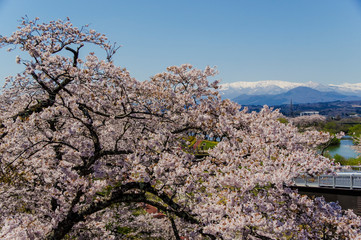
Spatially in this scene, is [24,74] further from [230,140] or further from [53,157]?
[230,140]

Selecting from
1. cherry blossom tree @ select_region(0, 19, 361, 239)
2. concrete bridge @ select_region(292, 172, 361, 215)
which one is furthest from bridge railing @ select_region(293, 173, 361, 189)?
cherry blossom tree @ select_region(0, 19, 361, 239)

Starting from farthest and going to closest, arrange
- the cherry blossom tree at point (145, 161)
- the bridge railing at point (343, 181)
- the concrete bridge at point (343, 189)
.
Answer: the bridge railing at point (343, 181)
the concrete bridge at point (343, 189)
the cherry blossom tree at point (145, 161)

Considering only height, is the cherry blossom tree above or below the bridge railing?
above

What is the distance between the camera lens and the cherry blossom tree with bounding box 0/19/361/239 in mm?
6129

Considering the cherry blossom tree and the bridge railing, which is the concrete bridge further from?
the cherry blossom tree

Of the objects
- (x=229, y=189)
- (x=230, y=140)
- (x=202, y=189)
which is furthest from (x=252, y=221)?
(x=230, y=140)

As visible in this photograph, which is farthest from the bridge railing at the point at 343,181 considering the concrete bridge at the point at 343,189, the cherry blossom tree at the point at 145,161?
the cherry blossom tree at the point at 145,161

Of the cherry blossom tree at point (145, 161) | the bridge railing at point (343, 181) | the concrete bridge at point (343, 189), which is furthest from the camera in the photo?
the bridge railing at point (343, 181)

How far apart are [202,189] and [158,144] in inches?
74.8

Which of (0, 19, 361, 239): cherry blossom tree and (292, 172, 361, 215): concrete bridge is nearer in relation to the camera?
(0, 19, 361, 239): cherry blossom tree

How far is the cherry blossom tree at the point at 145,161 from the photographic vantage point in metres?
6.13

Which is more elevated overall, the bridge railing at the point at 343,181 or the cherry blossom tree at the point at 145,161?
the cherry blossom tree at the point at 145,161

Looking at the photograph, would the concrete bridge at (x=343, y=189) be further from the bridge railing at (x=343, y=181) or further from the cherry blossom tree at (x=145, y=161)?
the cherry blossom tree at (x=145, y=161)

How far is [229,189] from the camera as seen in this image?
20.8 ft
